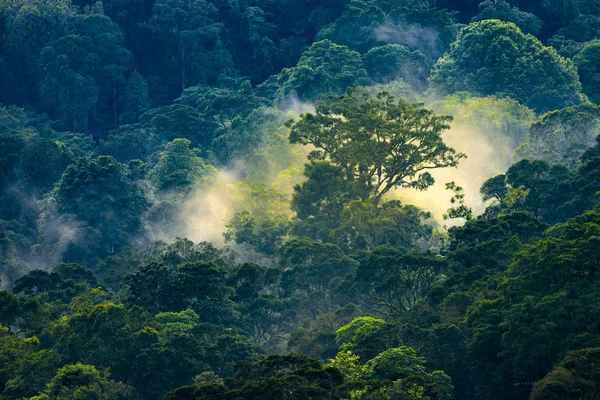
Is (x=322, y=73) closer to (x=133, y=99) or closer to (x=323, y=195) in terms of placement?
(x=133, y=99)

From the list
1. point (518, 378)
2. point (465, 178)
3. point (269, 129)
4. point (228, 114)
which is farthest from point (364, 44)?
point (518, 378)

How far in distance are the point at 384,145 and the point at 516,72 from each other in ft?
62.9

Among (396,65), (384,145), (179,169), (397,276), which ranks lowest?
(397,276)

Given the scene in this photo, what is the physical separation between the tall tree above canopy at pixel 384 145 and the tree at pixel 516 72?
52.6ft

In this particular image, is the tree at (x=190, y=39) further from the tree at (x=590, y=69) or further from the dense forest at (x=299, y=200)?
the tree at (x=590, y=69)

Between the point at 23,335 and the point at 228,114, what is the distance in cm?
4092

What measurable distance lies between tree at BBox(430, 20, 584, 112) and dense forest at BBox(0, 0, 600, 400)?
5.8 inches

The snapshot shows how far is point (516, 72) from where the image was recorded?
298ft

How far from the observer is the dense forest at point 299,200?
50094 millimetres

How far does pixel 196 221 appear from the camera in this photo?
8131 cm

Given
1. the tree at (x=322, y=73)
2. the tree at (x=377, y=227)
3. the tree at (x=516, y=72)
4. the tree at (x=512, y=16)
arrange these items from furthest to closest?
the tree at (x=512, y=16) → the tree at (x=322, y=73) → the tree at (x=516, y=72) → the tree at (x=377, y=227)

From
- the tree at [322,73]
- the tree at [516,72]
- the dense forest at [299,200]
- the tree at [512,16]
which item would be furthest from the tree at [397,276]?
the tree at [512,16]

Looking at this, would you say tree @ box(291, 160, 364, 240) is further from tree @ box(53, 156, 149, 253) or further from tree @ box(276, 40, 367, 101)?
tree @ box(276, 40, 367, 101)

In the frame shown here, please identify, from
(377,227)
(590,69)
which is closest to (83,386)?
(377,227)
